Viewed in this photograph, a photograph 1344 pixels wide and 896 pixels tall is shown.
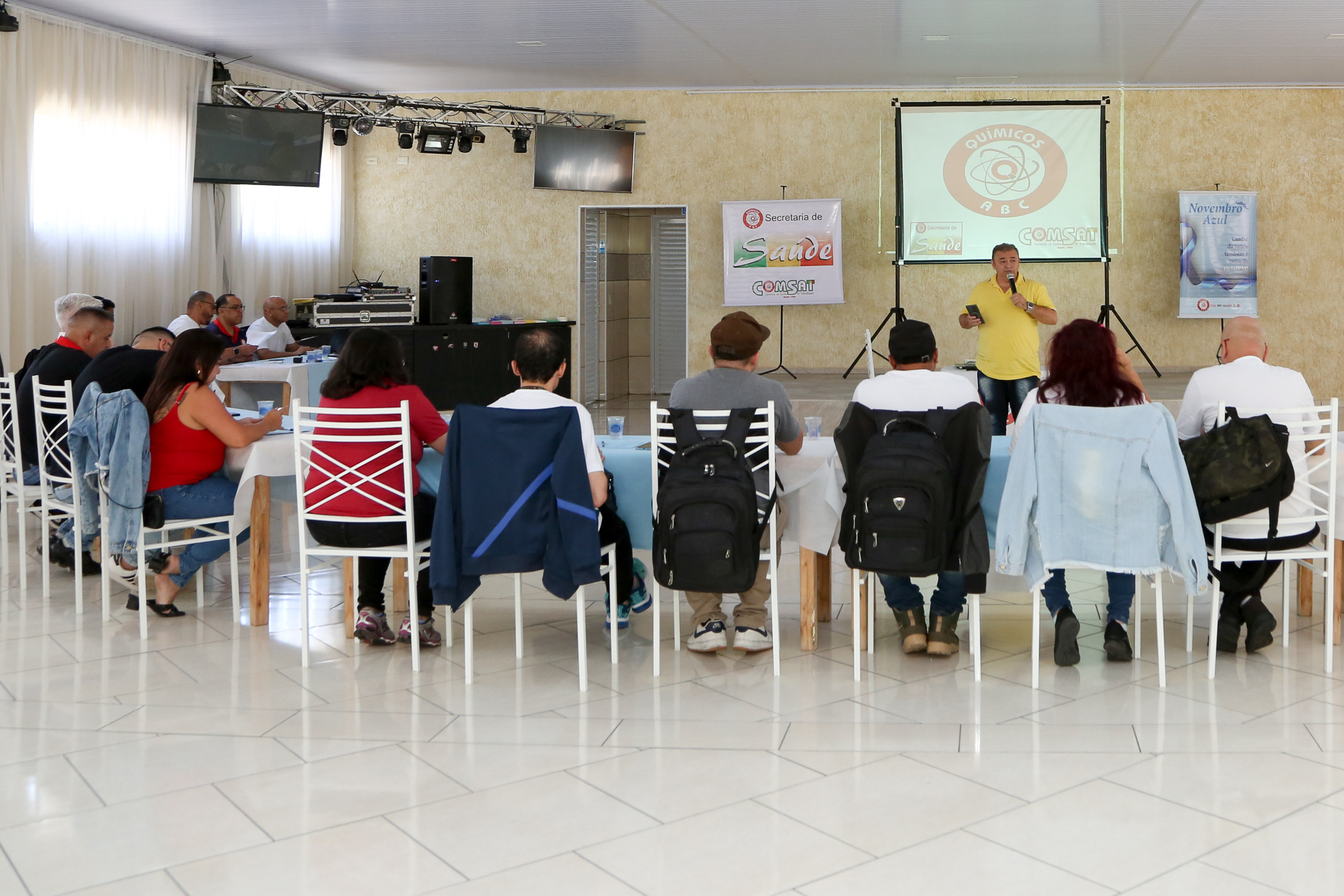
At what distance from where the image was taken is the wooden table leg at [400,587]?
484 centimetres

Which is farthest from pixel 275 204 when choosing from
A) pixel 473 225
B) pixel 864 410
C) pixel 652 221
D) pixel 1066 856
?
pixel 1066 856

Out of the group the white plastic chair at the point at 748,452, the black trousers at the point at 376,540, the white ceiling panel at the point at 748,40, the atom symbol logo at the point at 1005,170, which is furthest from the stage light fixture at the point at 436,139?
the white plastic chair at the point at 748,452

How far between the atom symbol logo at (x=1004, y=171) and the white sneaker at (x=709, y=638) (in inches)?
302

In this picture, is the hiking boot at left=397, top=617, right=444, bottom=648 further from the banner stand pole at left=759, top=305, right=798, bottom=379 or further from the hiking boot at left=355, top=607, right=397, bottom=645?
the banner stand pole at left=759, top=305, right=798, bottom=379

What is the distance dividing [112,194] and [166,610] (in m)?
5.00

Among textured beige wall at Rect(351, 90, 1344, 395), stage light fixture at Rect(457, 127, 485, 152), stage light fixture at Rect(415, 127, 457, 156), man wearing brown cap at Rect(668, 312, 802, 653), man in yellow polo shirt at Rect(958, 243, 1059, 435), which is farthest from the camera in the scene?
textured beige wall at Rect(351, 90, 1344, 395)

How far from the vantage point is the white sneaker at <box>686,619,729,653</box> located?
165 inches

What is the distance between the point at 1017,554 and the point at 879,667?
63 cm

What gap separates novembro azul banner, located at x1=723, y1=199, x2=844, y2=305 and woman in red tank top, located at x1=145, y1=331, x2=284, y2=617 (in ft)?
23.5

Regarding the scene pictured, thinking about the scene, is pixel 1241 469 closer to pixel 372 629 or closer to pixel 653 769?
pixel 653 769

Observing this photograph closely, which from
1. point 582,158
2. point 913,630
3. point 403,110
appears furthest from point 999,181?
point 913,630

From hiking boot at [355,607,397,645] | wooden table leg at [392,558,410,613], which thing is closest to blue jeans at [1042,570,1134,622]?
hiking boot at [355,607,397,645]

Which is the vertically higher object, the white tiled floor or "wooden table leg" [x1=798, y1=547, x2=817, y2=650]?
"wooden table leg" [x1=798, y1=547, x2=817, y2=650]

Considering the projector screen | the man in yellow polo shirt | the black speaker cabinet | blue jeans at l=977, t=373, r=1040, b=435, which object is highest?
the projector screen
